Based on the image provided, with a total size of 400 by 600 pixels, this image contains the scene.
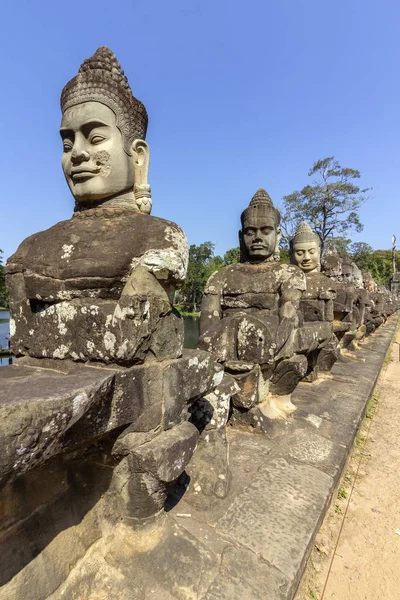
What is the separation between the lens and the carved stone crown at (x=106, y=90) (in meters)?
1.95

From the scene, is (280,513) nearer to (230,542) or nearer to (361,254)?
(230,542)

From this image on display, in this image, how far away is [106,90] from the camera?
1.95m

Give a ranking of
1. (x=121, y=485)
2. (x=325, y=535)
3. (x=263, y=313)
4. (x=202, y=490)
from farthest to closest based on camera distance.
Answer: (x=263, y=313), (x=325, y=535), (x=202, y=490), (x=121, y=485)

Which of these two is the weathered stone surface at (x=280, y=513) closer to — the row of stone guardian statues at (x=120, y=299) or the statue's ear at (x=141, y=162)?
the row of stone guardian statues at (x=120, y=299)

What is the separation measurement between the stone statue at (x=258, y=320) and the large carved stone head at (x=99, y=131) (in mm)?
1581

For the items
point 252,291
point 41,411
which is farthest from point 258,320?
point 41,411

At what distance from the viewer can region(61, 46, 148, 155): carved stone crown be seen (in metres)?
1.95

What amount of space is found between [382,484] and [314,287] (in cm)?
304

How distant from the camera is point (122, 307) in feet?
5.17

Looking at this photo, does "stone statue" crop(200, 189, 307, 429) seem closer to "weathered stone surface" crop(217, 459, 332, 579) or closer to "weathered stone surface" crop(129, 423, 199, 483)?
"weathered stone surface" crop(217, 459, 332, 579)

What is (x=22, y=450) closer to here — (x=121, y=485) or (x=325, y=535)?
(x=121, y=485)

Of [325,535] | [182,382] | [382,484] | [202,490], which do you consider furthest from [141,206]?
[382,484]

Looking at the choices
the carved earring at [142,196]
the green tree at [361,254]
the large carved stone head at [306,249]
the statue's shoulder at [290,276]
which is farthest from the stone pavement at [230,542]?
the green tree at [361,254]

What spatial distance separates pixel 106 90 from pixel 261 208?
6.93ft
